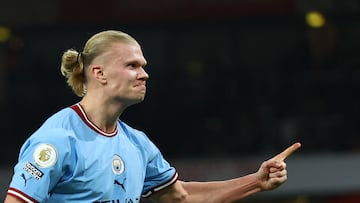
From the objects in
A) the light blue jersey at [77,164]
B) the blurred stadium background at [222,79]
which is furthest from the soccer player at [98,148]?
the blurred stadium background at [222,79]

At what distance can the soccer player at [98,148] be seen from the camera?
4.88 m

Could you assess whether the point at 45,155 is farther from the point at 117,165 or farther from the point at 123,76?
the point at 123,76

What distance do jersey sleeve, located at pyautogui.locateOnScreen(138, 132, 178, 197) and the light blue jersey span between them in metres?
0.11

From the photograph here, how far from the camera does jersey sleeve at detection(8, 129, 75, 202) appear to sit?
484 centimetres

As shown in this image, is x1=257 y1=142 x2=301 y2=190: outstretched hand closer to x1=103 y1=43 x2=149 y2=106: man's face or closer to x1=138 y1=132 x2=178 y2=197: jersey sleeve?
x1=138 y1=132 x2=178 y2=197: jersey sleeve

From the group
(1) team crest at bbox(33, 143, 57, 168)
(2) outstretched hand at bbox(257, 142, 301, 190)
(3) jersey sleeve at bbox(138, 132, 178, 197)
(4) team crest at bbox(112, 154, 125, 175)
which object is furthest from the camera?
(3) jersey sleeve at bbox(138, 132, 178, 197)

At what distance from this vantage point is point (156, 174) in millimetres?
5586

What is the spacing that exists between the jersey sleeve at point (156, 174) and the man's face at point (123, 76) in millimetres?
413

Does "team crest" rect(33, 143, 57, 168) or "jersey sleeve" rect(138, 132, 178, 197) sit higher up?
"team crest" rect(33, 143, 57, 168)

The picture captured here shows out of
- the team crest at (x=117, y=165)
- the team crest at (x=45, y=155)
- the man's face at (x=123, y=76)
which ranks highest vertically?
the man's face at (x=123, y=76)

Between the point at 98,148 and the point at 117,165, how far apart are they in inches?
4.9

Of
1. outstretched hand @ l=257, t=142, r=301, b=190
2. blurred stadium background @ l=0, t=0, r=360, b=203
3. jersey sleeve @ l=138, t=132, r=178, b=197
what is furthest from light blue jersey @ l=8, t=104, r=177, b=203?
blurred stadium background @ l=0, t=0, r=360, b=203

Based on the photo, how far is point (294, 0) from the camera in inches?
555

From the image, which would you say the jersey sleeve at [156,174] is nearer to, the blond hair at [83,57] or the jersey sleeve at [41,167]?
the blond hair at [83,57]
